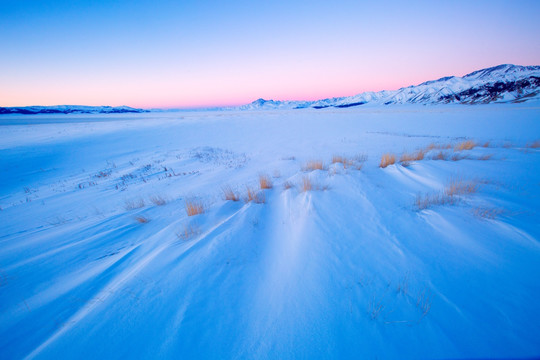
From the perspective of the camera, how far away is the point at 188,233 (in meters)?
2.81

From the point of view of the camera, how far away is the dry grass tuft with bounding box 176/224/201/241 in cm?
275

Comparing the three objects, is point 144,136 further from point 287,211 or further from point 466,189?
point 466,189

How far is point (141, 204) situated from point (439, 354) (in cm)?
516

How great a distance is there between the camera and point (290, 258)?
2.25 m

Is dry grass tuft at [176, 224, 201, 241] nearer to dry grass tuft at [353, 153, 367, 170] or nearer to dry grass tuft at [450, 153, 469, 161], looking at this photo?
dry grass tuft at [353, 153, 367, 170]

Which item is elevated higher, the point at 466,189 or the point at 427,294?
the point at 466,189

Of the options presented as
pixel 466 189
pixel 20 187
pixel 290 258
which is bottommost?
pixel 20 187

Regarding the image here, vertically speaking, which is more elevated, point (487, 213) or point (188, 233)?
point (487, 213)

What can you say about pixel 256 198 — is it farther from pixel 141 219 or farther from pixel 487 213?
pixel 487 213

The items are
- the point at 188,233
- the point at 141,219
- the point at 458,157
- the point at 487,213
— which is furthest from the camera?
the point at 458,157

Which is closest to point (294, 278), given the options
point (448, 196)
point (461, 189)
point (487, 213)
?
point (487, 213)

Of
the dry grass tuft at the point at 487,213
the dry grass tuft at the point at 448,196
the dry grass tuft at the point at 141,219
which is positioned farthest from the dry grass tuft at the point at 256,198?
the dry grass tuft at the point at 487,213

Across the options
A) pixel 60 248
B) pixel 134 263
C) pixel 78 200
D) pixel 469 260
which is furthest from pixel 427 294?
pixel 78 200

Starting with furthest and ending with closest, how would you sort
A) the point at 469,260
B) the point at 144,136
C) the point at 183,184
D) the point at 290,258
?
the point at 144,136, the point at 183,184, the point at 290,258, the point at 469,260
